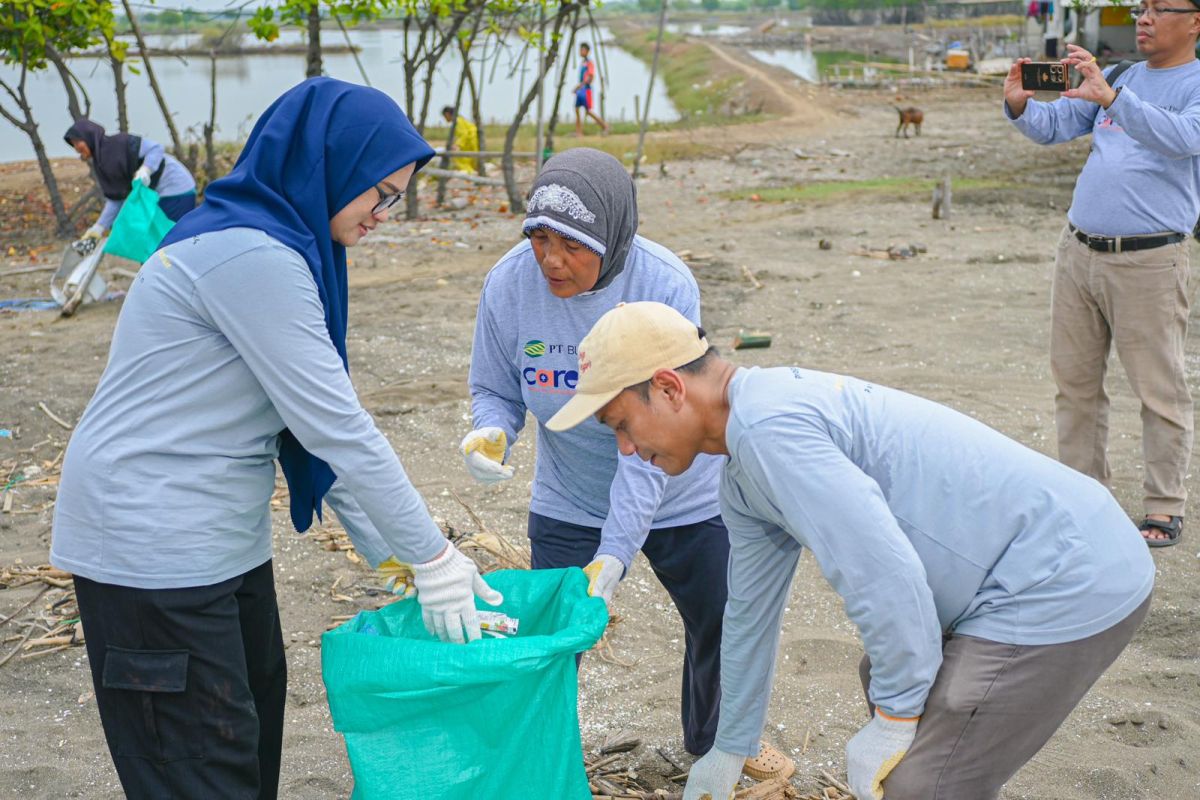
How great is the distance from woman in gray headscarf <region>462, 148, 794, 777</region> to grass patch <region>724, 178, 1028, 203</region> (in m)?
10.2

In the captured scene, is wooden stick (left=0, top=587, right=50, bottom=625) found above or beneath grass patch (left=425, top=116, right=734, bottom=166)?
beneath

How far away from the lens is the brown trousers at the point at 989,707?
6.32ft

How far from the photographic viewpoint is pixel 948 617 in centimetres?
200

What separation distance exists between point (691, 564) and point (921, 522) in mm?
974

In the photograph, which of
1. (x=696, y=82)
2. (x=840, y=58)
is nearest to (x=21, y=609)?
(x=696, y=82)

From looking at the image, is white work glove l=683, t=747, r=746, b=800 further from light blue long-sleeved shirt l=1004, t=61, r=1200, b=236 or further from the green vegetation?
the green vegetation

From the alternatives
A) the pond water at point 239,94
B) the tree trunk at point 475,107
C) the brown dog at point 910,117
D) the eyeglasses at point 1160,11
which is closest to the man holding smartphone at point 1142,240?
the eyeglasses at point 1160,11

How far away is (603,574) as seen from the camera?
250 centimetres

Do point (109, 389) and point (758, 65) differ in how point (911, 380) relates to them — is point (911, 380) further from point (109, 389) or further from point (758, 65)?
point (758, 65)

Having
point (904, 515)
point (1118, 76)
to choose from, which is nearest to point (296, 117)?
point (904, 515)

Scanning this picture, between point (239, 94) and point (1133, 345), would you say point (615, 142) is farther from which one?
point (239, 94)

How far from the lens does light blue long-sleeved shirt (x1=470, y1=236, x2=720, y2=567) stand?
→ 2.59 metres

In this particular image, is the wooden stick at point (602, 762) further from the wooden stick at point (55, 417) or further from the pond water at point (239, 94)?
the pond water at point (239, 94)

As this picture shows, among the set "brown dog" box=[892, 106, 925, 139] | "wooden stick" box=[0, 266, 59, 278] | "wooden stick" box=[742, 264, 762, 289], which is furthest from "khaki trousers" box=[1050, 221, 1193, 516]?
"brown dog" box=[892, 106, 925, 139]
